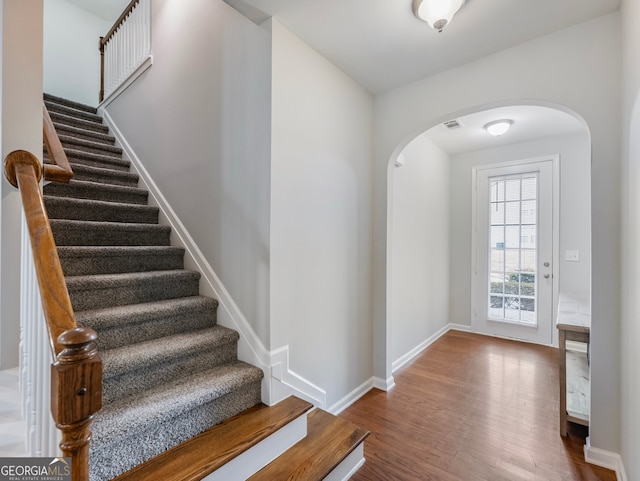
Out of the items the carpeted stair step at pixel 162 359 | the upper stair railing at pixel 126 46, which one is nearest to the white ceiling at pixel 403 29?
the carpeted stair step at pixel 162 359

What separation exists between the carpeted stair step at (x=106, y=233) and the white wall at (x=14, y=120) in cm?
56

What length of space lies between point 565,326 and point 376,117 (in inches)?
84.3

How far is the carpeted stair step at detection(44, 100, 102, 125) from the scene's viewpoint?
3.51 meters

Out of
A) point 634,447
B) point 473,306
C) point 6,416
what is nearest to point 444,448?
point 634,447

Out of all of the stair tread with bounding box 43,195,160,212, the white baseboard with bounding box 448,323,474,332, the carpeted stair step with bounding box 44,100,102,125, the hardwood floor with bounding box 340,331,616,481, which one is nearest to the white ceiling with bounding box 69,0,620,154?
the stair tread with bounding box 43,195,160,212

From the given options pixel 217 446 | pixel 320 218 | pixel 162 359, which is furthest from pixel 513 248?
pixel 162 359

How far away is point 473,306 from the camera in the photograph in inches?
172

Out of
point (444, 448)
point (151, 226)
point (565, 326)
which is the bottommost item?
point (444, 448)

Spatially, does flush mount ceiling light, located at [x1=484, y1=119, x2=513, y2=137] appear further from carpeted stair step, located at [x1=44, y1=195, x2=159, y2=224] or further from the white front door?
carpeted stair step, located at [x1=44, y1=195, x2=159, y2=224]

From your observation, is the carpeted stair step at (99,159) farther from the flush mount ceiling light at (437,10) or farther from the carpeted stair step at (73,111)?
the flush mount ceiling light at (437,10)

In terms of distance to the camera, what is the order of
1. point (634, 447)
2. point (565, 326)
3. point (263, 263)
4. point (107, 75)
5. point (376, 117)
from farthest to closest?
point (107, 75)
point (376, 117)
point (565, 326)
point (263, 263)
point (634, 447)

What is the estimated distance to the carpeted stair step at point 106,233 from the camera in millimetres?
2158

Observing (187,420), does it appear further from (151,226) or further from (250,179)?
(151,226)

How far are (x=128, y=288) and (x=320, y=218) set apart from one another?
136cm
